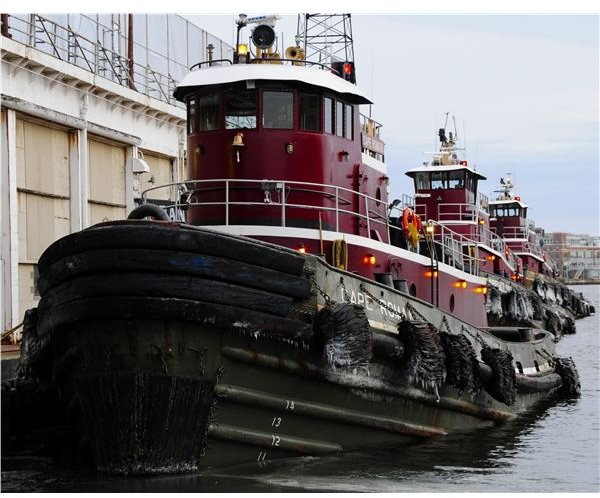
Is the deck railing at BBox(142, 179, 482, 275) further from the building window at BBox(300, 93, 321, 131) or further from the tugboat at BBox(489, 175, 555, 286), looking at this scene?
the tugboat at BBox(489, 175, 555, 286)

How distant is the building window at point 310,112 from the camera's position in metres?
12.2

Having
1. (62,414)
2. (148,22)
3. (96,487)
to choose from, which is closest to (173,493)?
(96,487)

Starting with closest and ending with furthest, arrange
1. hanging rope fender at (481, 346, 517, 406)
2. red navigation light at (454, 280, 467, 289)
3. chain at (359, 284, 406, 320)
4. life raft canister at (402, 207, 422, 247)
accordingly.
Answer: chain at (359, 284, 406, 320)
hanging rope fender at (481, 346, 517, 406)
life raft canister at (402, 207, 422, 247)
red navigation light at (454, 280, 467, 289)

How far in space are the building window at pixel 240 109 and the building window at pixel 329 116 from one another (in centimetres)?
92

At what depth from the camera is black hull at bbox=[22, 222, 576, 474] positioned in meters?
8.84

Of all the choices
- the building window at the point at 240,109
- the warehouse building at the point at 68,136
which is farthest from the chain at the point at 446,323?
the warehouse building at the point at 68,136

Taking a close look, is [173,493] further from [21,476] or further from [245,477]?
[21,476]

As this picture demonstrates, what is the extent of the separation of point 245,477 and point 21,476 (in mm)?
2363

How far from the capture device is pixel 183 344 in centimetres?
902

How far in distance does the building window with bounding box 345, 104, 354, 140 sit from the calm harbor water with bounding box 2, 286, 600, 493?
4.14 metres

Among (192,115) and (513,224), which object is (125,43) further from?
(513,224)

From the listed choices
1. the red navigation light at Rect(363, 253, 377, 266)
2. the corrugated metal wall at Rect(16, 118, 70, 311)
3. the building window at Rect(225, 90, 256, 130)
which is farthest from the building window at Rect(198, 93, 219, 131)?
the corrugated metal wall at Rect(16, 118, 70, 311)

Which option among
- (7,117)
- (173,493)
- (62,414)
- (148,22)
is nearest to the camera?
(173,493)

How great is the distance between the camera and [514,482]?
33.5 ft
